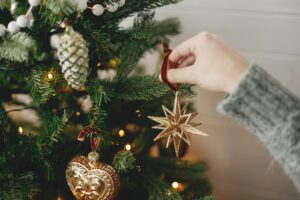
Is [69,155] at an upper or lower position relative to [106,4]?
lower

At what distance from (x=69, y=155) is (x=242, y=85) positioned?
44 centimetres

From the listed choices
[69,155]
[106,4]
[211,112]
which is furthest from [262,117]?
[211,112]

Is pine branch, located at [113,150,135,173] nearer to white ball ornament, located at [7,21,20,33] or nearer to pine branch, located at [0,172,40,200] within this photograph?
pine branch, located at [0,172,40,200]

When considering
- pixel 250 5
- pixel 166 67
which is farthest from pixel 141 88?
pixel 250 5

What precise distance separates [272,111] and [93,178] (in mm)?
357

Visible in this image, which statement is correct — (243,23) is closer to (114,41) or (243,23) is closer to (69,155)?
(114,41)

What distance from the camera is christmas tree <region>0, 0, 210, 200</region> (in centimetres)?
64

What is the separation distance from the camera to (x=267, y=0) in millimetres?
1009

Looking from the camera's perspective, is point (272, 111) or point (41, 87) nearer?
point (272, 111)

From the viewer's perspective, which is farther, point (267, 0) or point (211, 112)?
point (211, 112)

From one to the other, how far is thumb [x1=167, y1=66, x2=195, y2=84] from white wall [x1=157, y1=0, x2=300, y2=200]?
19.3 inches

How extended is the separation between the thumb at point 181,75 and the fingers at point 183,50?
0.03 meters

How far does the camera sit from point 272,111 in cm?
55

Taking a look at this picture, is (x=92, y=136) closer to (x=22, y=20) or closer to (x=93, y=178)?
(x=93, y=178)
